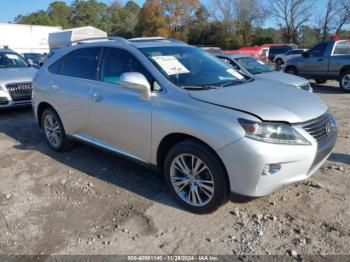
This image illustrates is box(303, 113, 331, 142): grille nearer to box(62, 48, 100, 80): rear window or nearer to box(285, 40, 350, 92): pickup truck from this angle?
box(62, 48, 100, 80): rear window

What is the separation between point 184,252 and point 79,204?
150 cm

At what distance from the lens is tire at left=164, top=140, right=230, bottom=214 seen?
3.30 metres

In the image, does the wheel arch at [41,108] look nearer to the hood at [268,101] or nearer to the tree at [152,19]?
the hood at [268,101]

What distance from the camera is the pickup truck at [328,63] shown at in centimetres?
1192

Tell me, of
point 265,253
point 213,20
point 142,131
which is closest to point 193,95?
point 142,131

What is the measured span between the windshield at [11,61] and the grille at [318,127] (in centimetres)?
842

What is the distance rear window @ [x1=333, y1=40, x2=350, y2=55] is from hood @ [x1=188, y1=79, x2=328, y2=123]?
9.70 metres

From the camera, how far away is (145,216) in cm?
364

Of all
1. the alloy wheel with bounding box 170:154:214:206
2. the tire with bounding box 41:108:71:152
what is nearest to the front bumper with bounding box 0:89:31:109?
the tire with bounding box 41:108:71:152

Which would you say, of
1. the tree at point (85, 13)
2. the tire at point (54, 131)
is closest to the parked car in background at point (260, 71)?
the tire at point (54, 131)

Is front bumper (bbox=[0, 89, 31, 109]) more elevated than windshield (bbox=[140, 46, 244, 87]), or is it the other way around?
windshield (bbox=[140, 46, 244, 87])

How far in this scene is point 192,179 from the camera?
3580 millimetres

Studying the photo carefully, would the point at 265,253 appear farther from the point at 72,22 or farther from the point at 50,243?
the point at 72,22

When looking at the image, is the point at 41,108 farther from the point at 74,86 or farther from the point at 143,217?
the point at 143,217
